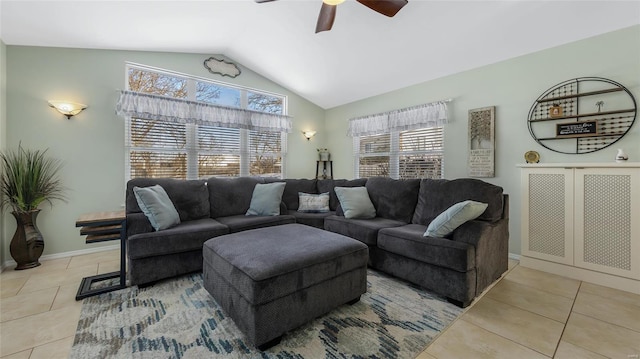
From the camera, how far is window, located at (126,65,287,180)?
3572 millimetres

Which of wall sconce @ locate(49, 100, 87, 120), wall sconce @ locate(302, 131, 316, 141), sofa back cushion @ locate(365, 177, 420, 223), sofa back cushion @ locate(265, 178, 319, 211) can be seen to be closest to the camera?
wall sconce @ locate(49, 100, 87, 120)

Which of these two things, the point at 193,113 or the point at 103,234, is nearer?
the point at 103,234

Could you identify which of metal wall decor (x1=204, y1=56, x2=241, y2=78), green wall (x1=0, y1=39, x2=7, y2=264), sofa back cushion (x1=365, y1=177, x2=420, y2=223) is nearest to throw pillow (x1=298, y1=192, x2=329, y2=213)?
sofa back cushion (x1=365, y1=177, x2=420, y2=223)

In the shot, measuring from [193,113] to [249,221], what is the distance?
202 centimetres

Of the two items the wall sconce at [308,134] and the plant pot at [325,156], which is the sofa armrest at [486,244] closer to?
the plant pot at [325,156]

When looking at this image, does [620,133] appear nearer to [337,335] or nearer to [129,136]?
[337,335]

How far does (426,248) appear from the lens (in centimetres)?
219

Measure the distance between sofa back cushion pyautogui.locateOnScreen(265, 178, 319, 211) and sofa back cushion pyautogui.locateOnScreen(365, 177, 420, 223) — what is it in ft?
3.54

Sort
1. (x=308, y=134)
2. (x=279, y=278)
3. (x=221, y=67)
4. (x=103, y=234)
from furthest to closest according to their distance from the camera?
(x=308, y=134) < (x=221, y=67) < (x=103, y=234) < (x=279, y=278)

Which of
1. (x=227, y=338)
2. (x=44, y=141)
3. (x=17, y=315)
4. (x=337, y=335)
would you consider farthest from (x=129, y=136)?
(x=337, y=335)

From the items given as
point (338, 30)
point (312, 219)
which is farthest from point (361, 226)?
point (338, 30)

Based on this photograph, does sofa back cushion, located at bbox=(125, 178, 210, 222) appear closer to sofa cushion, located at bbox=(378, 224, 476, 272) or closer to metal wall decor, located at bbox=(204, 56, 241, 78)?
metal wall decor, located at bbox=(204, 56, 241, 78)

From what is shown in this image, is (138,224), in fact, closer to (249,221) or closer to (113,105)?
(249,221)

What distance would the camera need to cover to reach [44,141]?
295cm
